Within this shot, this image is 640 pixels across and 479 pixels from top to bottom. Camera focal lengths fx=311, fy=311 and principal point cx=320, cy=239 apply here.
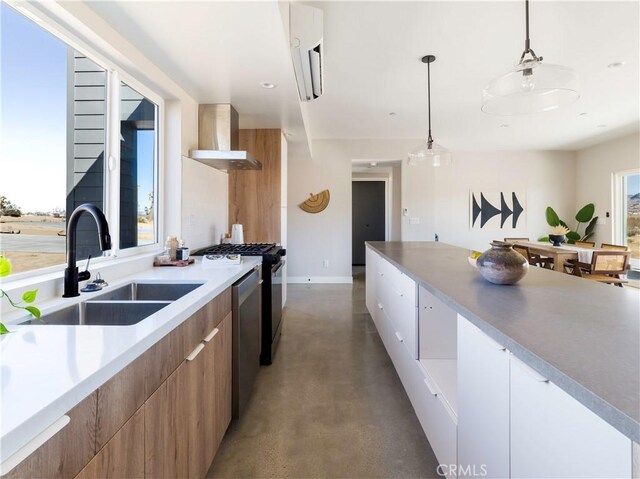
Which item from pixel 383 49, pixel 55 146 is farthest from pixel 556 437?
pixel 383 49

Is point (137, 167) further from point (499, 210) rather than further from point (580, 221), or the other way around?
point (580, 221)

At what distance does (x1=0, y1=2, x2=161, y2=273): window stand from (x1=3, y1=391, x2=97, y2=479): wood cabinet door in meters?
1.08

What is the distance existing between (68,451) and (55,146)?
151cm

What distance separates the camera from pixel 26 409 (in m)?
0.50

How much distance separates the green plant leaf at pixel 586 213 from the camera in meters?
6.09

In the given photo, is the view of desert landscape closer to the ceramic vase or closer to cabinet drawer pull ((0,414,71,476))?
cabinet drawer pull ((0,414,71,476))

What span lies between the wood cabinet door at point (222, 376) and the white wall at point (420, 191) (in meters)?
4.25

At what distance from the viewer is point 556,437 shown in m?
0.71

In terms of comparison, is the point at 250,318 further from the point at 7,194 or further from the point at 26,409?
the point at 26,409

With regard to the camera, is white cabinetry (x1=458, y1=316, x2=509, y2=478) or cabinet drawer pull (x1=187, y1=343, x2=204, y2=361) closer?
white cabinetry (x1=458, y1=316, x2=509, y2=478)

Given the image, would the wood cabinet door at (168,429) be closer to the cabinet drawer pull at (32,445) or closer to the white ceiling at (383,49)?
the cabinet drawer pull at (32,445)

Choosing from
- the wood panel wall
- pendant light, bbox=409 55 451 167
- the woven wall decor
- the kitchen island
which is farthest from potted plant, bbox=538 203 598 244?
the kitchen island

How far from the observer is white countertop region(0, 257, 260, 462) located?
496 mm

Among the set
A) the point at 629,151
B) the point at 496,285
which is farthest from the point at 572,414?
the point at 629,151
